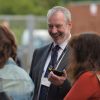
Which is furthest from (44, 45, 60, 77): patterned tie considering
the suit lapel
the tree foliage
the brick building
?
the tree foliage

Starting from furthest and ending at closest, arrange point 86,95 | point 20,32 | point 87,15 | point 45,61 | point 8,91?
1. point 87,15
2. point 20,32
3. point 45,61
4. point 8,91
5. point 86,95

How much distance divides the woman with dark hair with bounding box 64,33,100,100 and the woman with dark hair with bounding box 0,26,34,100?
0.75m

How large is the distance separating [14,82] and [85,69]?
95 cm

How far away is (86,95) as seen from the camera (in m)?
5.83

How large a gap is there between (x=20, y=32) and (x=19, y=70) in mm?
11548

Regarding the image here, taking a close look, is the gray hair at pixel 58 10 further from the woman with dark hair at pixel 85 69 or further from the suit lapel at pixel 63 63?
the woman with dark hair at pixel 85 69

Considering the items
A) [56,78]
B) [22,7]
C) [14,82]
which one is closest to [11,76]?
[14,82]

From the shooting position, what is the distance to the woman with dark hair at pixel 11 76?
Result: 6.53 meters

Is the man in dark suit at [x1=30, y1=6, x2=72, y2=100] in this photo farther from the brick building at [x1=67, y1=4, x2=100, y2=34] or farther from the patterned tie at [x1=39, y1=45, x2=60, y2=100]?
the brick building at [x1=67, y1=4, x2=100, y2=34]

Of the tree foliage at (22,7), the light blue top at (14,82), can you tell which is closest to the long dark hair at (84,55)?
the light blue top at (14,82)

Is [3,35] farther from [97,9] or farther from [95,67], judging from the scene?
[97,9]

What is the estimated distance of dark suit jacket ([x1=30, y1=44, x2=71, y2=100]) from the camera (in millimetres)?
7062

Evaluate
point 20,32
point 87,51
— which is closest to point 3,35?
point 87,51

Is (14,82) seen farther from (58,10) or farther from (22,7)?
(22,7)
